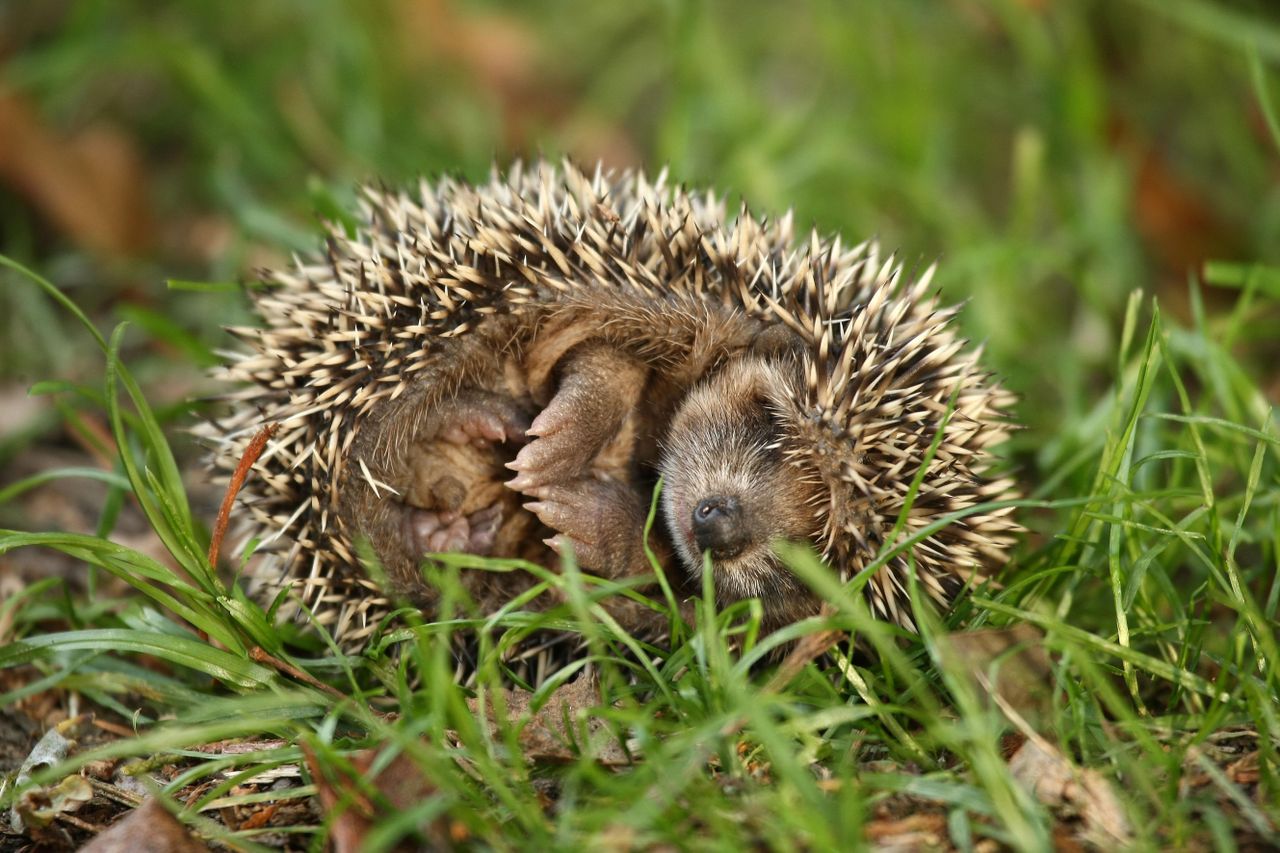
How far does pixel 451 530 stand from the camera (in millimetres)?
3893

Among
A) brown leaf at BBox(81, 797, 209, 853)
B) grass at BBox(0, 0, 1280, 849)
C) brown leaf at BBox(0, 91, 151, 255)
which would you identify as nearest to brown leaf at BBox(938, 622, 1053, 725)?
grass at BBox(0, 0, 1280, 849)

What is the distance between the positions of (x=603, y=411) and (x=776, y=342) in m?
0.63

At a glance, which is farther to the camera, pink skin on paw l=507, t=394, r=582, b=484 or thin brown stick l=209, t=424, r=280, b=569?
pink skin on paw l=507, t=394, r=582, b=484

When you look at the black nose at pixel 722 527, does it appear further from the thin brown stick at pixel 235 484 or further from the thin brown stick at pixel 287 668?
the thin brown stick at pixel 235 484

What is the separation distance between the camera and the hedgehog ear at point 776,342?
376cm

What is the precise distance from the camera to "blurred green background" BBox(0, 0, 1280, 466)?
19.5 feet

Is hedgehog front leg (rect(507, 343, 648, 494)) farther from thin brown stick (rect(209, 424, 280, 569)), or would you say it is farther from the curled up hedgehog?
thin brown stick (rect(209, 424, 280, 569))

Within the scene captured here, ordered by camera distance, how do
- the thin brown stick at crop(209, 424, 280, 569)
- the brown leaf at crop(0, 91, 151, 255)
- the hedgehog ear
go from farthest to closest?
the brown leaf at crop(0, 91, 151, 255) < the hedgehog ear < the thin brown stick at crop(209, 424, 280, 569)

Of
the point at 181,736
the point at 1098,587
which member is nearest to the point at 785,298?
the point at 1098,587

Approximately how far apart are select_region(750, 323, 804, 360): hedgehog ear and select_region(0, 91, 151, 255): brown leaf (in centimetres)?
450

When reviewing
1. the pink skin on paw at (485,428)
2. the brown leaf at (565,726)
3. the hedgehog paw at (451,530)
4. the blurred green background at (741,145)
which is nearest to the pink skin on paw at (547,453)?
the pink skin on paw at (485,428)

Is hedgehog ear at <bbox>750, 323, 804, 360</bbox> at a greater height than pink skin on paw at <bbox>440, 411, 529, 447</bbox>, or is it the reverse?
hedgehog ear at <bbox>750, 323, 804, 360</bbox>

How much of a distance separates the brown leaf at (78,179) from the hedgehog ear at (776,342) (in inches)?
177

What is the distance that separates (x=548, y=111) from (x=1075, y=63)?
3905 millimetres
